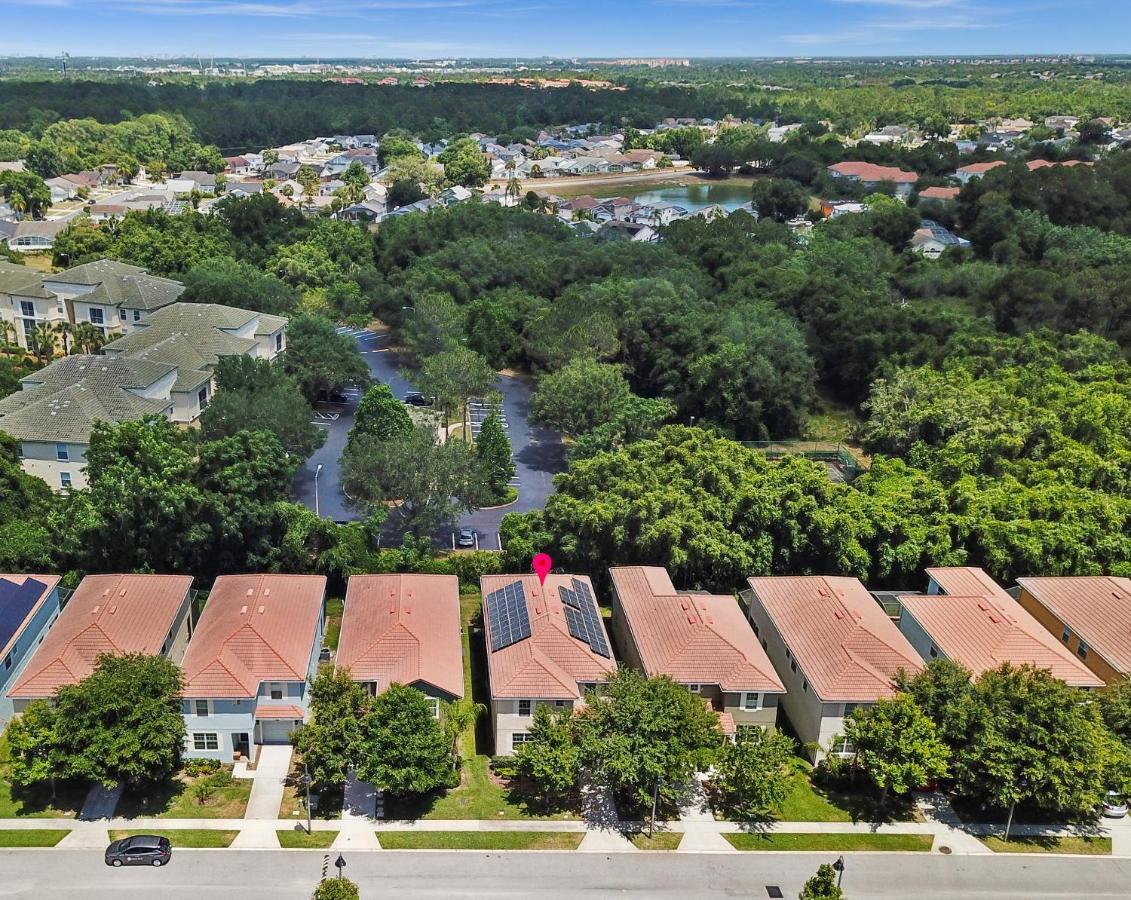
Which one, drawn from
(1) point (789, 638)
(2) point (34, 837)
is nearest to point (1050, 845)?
(1) point (789, 638)

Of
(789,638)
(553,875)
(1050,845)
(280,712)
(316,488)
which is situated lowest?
(1050,845)

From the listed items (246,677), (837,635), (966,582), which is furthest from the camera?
(966,582)

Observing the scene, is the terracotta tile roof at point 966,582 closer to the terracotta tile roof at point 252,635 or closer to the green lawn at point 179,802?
the terracotta tile roof at point 252,635

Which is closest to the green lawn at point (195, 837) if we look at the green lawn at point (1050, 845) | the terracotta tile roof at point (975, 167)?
the green lawn at point (1050, 845)

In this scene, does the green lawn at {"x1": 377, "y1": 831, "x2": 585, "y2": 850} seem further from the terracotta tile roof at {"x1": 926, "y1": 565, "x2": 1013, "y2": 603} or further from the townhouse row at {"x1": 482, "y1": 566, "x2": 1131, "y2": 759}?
the terracotta tile roof at {"x1": 926, "y1": 565, "x2": 1013, "y2": 603}

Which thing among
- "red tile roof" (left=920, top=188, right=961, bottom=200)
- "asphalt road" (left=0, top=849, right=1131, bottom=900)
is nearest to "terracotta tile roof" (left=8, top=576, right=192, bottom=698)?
"asphalt road" (left=0, top=849, right=1131, bottom=900)

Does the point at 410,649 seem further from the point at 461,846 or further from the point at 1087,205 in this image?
the point at 1087,205

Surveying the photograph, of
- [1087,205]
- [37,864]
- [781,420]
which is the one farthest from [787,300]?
[37,864]

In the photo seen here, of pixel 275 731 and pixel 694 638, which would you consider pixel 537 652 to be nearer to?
pixel 694 638
